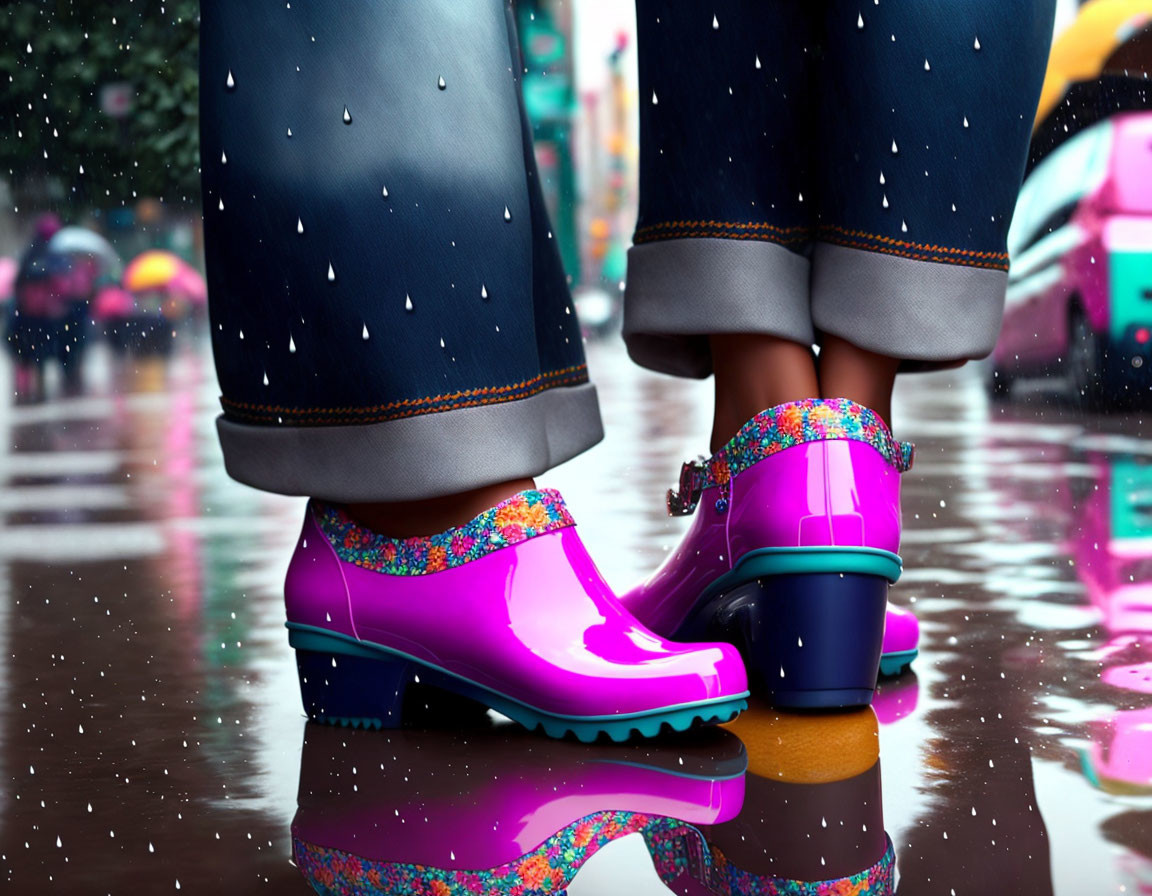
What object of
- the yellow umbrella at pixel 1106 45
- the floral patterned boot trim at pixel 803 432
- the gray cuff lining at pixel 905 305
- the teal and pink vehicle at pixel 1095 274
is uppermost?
the yellow umbrella at pixel 1106 45

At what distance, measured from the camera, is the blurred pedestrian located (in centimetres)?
119

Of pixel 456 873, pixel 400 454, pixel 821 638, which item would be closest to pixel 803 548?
pixel 821 638

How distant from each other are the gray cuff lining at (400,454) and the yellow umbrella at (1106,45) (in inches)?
257

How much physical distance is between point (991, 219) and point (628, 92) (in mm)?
37105

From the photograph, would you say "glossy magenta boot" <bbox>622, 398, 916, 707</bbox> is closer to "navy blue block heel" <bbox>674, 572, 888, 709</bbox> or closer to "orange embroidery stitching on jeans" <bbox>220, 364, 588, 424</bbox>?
"navy blue block heel" <bbox>674, 572, 888, 709</bbox>

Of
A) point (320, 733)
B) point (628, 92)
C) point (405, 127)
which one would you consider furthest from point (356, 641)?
point (628, 92)

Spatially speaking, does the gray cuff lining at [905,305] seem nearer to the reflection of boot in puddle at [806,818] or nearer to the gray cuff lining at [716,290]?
the gray cuff lining at [716,290]

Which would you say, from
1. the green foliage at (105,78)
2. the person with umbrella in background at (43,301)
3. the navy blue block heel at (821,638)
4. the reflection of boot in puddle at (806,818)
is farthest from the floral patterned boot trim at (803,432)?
the person with umbrella in background at (43,301)

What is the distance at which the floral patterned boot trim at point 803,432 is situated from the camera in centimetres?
127

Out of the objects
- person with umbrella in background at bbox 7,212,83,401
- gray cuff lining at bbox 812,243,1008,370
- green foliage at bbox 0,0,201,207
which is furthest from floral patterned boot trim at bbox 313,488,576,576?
person with umbrella in background at bbox 7,212,83,401

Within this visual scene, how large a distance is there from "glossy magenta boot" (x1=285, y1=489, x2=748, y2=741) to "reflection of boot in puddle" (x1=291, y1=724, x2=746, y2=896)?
0.03 m

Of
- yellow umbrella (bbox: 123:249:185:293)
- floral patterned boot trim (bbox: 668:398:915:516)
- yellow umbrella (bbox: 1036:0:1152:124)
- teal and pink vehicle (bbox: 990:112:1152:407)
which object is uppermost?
yellow umbrella (bbox: 1036:0:1152:124)

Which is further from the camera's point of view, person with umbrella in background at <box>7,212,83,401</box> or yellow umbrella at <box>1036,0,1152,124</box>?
person with umbrella in background at <box>7,212,83,401</box>

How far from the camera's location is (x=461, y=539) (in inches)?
47.7
